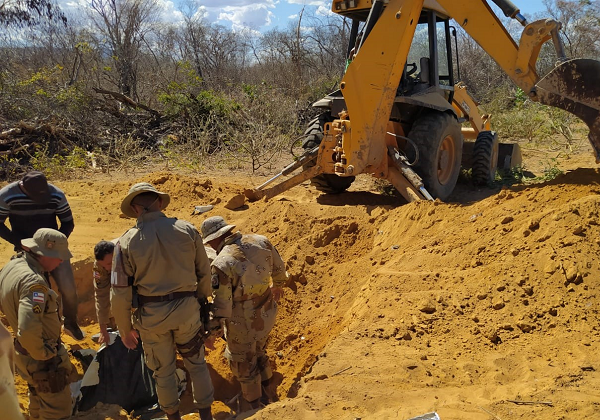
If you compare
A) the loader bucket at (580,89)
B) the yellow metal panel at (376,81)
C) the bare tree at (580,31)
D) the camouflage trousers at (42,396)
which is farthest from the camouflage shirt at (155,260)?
the bare tree at (580,31)

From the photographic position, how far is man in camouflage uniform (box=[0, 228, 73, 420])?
143 inches

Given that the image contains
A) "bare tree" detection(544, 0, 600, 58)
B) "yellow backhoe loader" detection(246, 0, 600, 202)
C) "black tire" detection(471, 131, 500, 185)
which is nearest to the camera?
"yellow backhoe loader" detection(246, 0, 600, 202)

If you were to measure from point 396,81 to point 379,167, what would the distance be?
1.13 metres

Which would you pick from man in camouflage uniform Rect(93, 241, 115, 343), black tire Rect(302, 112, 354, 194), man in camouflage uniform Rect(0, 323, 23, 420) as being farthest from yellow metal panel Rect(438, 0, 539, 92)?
man in camouflage uniform Rect(0, 323, 23, 420)

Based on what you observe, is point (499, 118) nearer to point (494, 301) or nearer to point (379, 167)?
point (379, 167)

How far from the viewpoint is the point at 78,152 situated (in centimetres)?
1153

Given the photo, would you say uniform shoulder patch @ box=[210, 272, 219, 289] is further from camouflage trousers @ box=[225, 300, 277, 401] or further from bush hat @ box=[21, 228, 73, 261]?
bush hat @ box=[21, 228, 73, 261]

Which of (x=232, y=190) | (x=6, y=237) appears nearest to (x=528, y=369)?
(x=6, y=237)

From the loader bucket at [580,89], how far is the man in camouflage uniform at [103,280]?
458 cm

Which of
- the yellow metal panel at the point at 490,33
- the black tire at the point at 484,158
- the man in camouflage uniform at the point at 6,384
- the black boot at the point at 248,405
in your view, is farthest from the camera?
the black tire at the point at 484,158

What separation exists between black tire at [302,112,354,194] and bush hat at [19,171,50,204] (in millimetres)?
3899

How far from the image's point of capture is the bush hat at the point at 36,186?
4.57 metres

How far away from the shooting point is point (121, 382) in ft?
15.2

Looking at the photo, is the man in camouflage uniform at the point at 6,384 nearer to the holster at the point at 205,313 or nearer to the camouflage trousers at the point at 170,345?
the camouflage trousers at the point at 170,345
